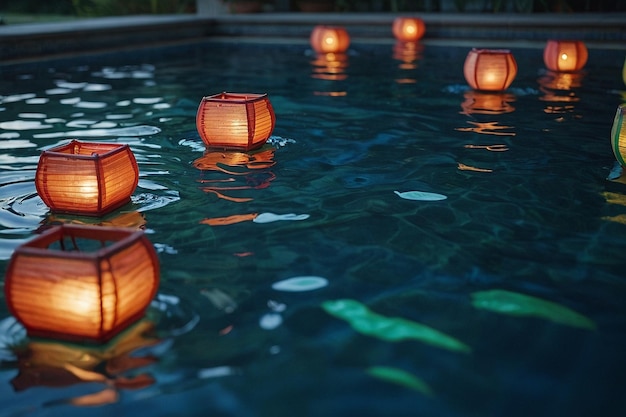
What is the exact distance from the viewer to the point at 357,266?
3195 mm

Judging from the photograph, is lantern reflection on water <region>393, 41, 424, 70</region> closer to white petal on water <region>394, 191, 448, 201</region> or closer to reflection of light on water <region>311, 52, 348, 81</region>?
reflection of light on water <region>311, 52, 348, 81</region>

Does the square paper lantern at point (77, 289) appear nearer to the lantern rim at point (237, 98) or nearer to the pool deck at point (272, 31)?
the lantern rim at point (237, 98)

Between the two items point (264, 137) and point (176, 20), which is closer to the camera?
point (264, 137)

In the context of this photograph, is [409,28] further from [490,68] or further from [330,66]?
[490,68]

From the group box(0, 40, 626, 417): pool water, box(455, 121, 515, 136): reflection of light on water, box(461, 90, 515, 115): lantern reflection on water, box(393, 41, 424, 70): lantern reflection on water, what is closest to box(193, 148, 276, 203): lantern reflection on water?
box(0, 40, 626, 417): pool water

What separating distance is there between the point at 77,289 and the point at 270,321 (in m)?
0.66

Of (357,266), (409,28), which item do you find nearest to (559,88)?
(409,28)

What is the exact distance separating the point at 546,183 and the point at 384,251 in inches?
58.2

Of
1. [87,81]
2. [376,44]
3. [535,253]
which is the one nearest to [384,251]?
[535,253]

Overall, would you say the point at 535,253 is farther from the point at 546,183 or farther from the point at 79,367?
the point at 79,367

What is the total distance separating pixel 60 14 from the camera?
19734 millimetres

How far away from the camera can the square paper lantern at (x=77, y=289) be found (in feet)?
7.84

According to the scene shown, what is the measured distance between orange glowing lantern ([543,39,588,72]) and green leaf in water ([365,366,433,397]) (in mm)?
6948

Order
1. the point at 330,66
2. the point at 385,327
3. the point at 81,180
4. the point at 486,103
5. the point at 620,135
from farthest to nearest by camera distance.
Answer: the point at 330,66
the point at 486,103
the point at 620,135
the point at 81,180
the point at 385,327
